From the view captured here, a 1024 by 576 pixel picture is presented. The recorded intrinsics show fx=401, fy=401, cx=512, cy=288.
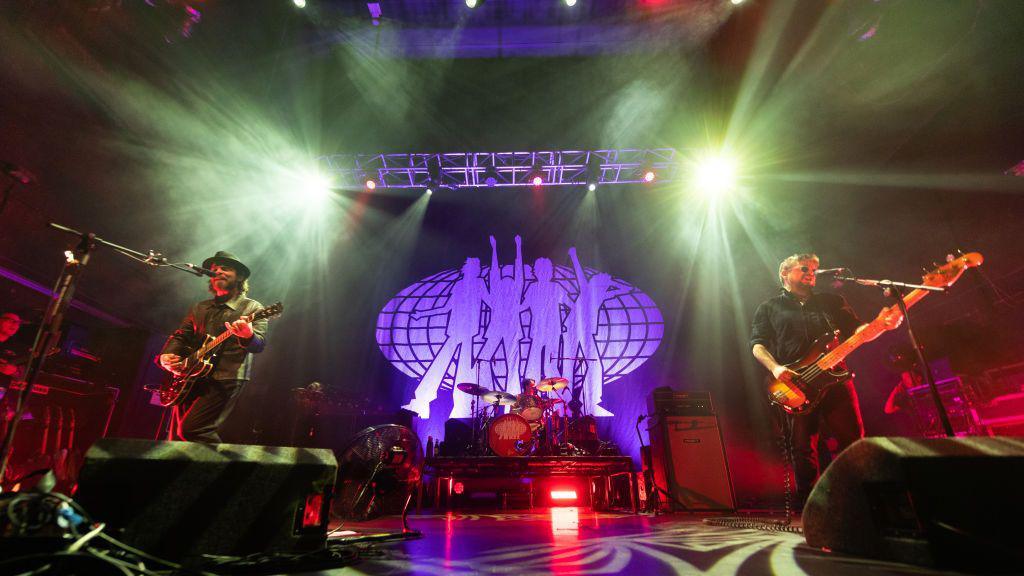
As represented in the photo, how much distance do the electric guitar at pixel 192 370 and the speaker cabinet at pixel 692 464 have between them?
16.0 ft

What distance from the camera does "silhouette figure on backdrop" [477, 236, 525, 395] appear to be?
6.85m

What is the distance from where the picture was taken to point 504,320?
7270 millimetres

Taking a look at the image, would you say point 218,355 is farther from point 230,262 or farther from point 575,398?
point 575,398

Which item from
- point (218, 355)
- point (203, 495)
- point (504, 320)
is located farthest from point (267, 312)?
point (504, 320)

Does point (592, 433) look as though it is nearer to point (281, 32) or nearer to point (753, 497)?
point (753, 497)

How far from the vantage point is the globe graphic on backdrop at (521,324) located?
6.91 meters

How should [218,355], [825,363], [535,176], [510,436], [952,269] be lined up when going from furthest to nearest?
[535,176], [510,436], [218,355], [825,363], [952,269]

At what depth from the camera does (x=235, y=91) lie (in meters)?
5.25

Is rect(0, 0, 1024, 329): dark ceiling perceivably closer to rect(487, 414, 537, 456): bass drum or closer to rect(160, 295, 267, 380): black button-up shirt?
rect(160, 295, 267, 380): black button-up shirt

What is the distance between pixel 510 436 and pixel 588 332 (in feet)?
7.83

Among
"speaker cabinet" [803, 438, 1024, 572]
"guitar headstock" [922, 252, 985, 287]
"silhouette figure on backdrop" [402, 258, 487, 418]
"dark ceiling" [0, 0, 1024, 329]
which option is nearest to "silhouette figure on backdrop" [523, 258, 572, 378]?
"silhouette figure on backdrop" [402, 258, 487, 418]

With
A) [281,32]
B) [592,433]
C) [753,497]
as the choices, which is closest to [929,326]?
[753,497]

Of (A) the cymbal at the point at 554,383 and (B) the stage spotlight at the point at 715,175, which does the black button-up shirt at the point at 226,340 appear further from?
(B) the stage spotlight at the point at 715,175

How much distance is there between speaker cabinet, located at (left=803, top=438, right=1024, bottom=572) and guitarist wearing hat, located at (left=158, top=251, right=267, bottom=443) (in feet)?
12.2
